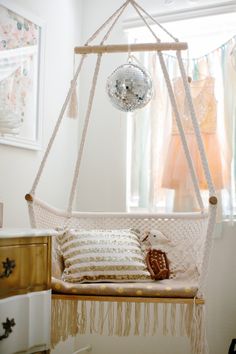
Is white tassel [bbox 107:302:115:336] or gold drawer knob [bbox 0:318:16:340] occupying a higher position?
gold drawer knob [bbox 0:318:16:340]

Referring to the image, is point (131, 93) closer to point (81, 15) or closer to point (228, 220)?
point (228, 220)

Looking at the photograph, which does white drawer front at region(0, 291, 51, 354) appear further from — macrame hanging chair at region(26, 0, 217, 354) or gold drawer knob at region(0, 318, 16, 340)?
macrame hanging chair at region(26, 0, 217, 354)

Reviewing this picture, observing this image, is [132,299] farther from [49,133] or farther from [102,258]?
[49,133]

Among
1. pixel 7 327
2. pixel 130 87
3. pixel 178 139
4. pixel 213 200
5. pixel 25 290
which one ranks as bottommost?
pixel 7 327

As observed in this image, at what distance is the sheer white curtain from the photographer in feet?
9.11

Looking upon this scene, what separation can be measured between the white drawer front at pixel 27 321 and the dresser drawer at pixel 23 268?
29mm

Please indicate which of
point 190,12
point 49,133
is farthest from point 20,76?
point 190,12

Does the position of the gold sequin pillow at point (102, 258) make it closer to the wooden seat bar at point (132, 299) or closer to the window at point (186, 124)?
the wooden seat bar at point (132, 299)

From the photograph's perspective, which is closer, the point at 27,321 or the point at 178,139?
the point at 27,321

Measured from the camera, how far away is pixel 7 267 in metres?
1.63

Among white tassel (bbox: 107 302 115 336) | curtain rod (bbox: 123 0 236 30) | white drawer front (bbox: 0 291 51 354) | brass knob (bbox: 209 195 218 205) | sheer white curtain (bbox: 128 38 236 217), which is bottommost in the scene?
white tassel (bbox: 107 302 115 336)

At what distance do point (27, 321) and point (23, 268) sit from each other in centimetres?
18

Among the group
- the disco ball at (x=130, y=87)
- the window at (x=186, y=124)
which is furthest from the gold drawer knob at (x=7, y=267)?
the window at (x=186, y=124)

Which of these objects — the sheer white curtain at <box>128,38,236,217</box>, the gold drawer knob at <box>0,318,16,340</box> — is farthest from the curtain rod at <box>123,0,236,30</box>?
the gold drawer knob at <box>0,318,16,340</box>
